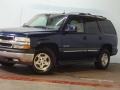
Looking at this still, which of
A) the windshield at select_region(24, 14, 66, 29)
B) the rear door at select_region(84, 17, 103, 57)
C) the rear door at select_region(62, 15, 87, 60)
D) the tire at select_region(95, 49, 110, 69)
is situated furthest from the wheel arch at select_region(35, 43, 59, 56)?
the tire at select_region(95, 49, 110, 69)

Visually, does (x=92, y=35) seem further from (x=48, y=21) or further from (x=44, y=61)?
(x=44, y=61)

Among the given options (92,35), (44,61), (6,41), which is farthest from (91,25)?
(6,41)

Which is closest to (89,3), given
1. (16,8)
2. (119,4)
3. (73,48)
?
(119,4)

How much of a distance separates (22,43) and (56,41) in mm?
1292

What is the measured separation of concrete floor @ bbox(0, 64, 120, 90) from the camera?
31.9 ft

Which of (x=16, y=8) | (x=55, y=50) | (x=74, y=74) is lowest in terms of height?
(x=74, y=74)

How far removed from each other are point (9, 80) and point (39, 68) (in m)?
1.62

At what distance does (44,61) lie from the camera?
458 inches

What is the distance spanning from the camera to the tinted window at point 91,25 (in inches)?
532

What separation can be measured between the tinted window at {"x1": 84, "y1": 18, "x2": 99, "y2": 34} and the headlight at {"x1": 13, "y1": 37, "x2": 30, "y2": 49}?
9.75ft

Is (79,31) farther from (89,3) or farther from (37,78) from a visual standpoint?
(89,3)

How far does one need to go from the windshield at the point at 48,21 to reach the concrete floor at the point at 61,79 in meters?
1.55

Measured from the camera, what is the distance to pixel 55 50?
12.1m

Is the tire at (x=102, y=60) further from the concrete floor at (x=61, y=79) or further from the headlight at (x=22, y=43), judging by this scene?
the headlight at (x=22, y=43)
